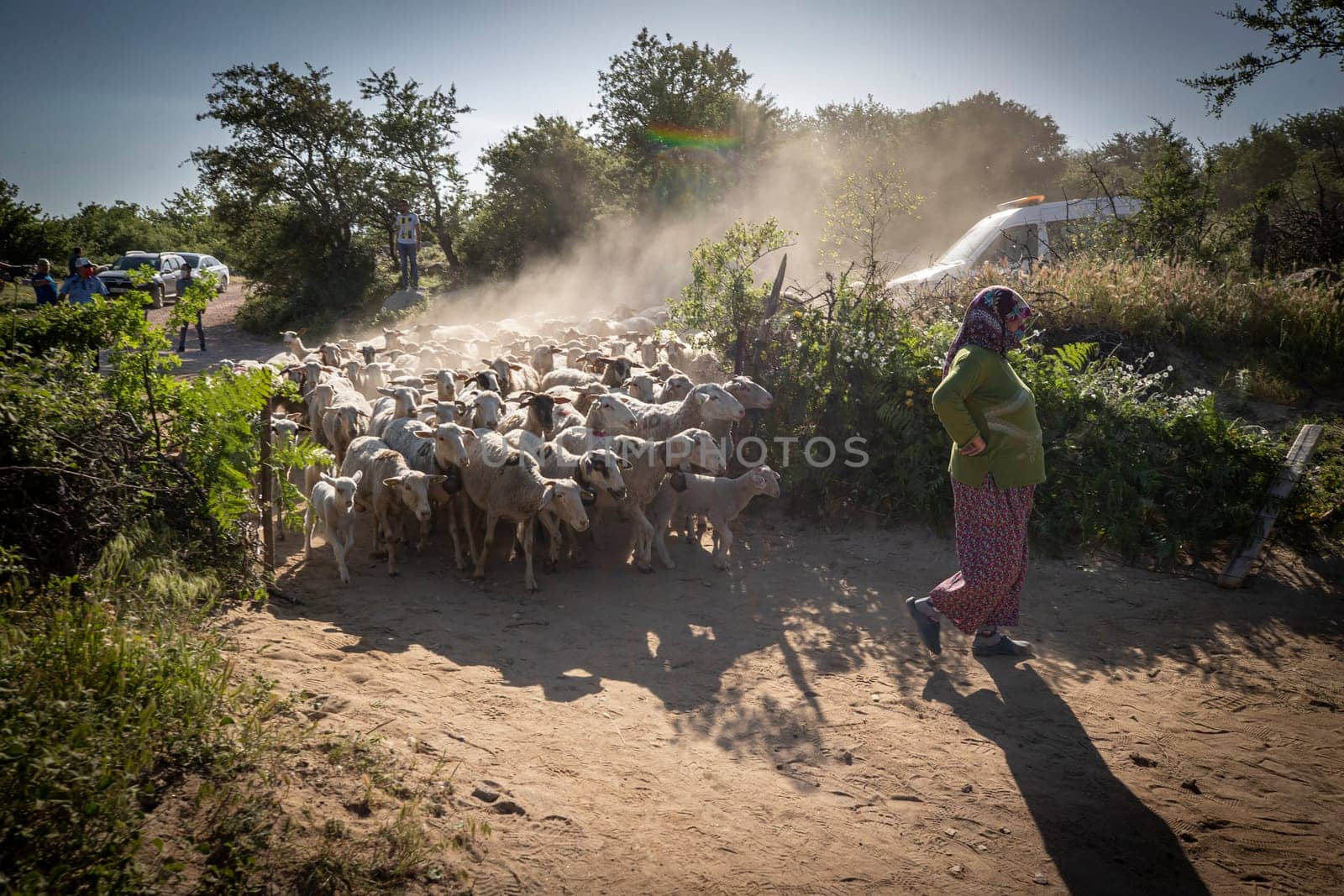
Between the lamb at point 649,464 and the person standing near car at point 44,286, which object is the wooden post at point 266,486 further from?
the person standing near car at point 44,286

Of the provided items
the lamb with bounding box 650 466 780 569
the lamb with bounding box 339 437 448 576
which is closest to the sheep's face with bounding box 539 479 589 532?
the lamb with bounding box 650 466 780 569

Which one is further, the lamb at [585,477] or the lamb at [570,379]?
the lamb at [570,379]

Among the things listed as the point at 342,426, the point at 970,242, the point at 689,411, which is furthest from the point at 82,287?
the point at 970,242

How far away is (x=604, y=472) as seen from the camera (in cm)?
725

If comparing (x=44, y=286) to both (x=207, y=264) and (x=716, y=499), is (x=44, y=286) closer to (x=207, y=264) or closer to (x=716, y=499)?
(x=716, y=499)

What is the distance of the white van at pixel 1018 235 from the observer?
13.7 metres

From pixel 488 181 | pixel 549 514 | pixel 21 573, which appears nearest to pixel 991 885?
pixel 549 514

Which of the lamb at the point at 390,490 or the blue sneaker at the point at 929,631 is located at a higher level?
the lamb at the point at 390,490

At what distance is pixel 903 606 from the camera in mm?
6828

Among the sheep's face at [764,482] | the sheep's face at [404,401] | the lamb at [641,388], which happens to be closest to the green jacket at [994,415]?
the sheep's face at [764,482]

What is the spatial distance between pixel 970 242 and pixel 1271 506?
8.62m

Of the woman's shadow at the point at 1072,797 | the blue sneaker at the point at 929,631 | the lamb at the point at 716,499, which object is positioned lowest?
the woman's shadow at the point at 1072,797

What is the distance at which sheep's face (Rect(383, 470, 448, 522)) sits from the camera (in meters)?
7.15

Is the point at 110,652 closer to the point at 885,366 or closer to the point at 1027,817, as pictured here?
the point at 1027,817
